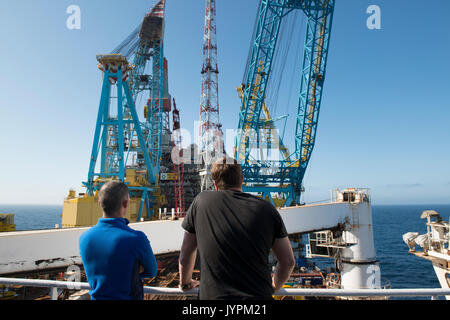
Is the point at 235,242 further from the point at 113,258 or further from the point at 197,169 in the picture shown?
the point at 197,169

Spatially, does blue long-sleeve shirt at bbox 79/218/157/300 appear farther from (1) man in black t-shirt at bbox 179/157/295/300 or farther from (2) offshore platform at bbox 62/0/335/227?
(2) offshore platform at bbox 62/0/335/227

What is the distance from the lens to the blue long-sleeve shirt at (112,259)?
2.05m

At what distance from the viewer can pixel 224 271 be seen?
1907mm

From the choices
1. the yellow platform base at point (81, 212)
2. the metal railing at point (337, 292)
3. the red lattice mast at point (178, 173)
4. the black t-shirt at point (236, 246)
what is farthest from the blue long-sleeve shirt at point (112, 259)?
the red lattice mast at point (178, 173)

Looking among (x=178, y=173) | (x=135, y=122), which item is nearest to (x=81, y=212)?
(x=135, y=122)

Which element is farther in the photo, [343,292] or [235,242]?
[343,292]

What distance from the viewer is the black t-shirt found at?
1.88 m

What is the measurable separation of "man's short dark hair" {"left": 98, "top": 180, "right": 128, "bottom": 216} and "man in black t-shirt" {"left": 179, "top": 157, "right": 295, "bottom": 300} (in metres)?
0.76

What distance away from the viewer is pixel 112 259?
2.04m

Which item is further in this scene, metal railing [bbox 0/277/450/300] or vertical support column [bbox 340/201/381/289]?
vertical support column [bbox 340/201/381/289]

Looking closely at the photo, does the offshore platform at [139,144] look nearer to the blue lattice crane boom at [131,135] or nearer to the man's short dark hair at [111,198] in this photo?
the blue lattice crane boom at [131,135]

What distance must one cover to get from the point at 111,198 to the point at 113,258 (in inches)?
20.9

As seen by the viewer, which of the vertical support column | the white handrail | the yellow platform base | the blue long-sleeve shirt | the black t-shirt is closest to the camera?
the black t-shirt

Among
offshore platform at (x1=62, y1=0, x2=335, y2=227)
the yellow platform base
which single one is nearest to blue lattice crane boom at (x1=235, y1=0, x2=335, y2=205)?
offshore platform at (x1=62, y1=0, x2=335, y2=227)
